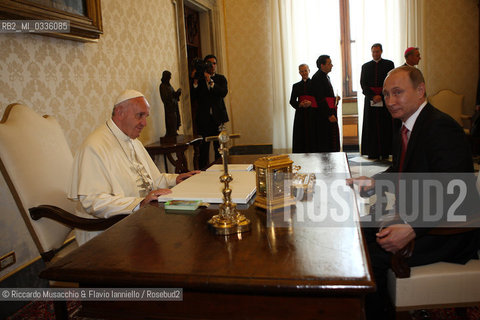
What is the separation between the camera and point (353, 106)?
877cm

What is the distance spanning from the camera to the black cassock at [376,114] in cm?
695

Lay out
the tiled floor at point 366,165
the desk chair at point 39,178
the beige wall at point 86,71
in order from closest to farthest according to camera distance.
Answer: the desk chair at point 39,178, the beige wall at point 86,71, the tiled floor at point 366,165

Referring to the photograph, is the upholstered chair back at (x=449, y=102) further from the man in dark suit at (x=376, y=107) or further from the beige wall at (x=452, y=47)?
the man in dark suit at (x=376, y=107)

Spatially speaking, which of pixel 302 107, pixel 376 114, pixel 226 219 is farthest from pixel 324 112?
pixel 226 219

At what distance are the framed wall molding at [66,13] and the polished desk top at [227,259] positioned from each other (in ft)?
5.94

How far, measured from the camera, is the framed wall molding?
2.48m

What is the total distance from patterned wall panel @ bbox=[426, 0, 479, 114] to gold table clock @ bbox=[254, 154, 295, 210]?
7.08 meters

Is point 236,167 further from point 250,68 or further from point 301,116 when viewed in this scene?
point 250,68

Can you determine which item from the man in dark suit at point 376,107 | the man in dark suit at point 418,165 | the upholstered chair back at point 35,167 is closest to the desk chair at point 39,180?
the upholstered chair back at point 35,167

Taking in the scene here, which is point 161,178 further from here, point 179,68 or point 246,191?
point 179,68

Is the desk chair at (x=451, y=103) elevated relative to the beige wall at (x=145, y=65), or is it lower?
lower

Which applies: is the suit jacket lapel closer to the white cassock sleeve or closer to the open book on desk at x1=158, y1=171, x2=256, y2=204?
the open book on desk at x1=158, y1=171, x2=256, y2=204

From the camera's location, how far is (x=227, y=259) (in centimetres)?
117

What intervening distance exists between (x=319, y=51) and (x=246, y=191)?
686 centimetres
